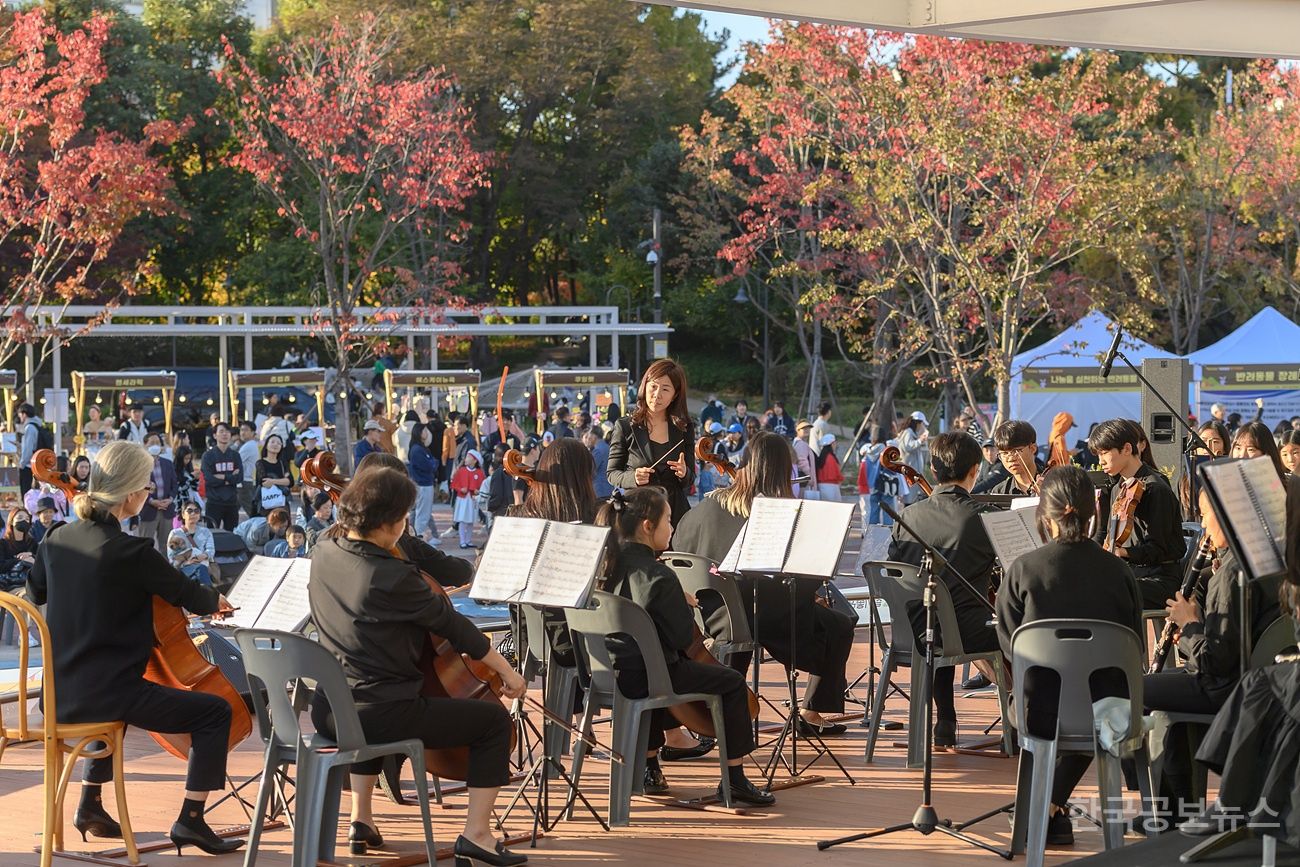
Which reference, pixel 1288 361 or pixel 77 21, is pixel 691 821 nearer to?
pixel 1288 361

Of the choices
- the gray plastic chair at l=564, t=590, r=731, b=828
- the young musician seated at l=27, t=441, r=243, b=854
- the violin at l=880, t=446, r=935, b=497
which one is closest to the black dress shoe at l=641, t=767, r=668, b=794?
the gray plastic chair at l=564, t=590, r=731, b=828

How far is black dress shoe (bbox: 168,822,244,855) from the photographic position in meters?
5.33

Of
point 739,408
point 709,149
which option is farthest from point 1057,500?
point 709,149

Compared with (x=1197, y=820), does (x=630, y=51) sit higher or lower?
higher

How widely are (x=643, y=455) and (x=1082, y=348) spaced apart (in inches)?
566

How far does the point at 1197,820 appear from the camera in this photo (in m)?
4.36

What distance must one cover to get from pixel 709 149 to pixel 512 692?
2162cm

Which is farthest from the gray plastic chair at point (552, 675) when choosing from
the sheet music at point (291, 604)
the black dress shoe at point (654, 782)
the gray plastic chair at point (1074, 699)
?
the gray plastic chair at point (1074, 699)

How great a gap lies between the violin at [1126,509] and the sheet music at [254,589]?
3772mm

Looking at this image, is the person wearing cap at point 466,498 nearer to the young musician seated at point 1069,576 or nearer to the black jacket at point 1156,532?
the black jacket at point 1156,532

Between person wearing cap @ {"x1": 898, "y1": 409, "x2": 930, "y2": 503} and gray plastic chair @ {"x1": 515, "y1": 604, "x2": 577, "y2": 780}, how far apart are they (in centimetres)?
1160

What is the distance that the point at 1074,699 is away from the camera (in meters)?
4.75

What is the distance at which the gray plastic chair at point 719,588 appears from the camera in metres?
6.43

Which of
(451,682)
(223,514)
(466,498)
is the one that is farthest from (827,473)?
(451,682)
